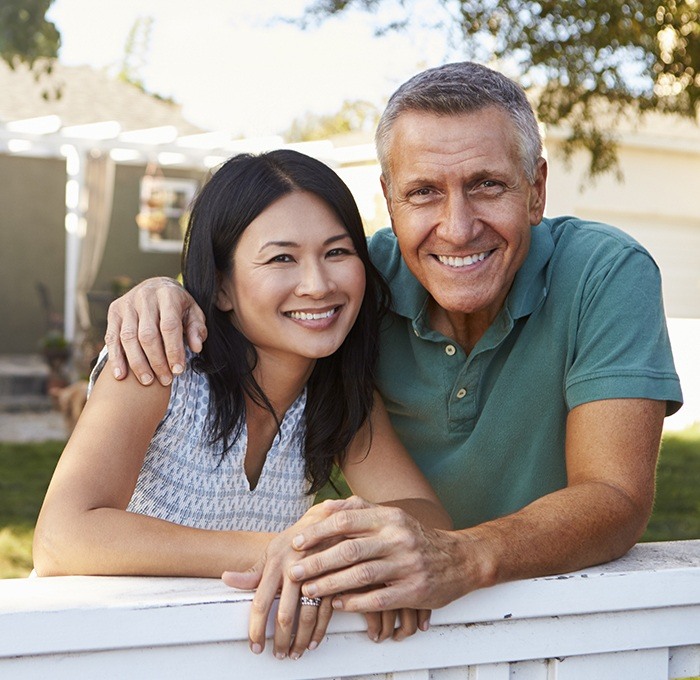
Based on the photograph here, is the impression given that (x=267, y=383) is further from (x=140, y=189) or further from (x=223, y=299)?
(x=140, y=189)

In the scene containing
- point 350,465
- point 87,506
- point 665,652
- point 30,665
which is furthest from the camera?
point 350,465

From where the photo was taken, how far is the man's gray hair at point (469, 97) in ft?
7.30

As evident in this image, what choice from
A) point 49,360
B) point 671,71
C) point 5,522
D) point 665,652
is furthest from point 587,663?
point 49,360

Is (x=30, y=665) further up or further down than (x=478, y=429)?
further up

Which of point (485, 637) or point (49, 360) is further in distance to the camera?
point (49, 360)

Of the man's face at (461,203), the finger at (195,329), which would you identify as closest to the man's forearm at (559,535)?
the man's face at (461,203)

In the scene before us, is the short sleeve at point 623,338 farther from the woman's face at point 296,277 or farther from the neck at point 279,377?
the neck at point 279,377

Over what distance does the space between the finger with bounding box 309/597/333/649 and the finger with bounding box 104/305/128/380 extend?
773 mm

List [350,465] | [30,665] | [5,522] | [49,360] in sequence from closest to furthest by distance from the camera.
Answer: [30,665], [350,465], [5,522], [49,360]

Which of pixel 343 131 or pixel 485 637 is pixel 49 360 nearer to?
pixel 343 131

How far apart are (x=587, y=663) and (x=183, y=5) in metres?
16.1

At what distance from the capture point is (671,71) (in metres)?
5.22

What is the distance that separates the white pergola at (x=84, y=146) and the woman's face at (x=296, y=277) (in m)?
9.70

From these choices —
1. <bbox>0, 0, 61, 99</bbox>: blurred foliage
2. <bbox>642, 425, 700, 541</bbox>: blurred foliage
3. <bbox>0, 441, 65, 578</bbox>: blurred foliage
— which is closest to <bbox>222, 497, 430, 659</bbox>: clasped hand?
<bbox>0, 441, 65, 578</bbox>: blurred foliage
